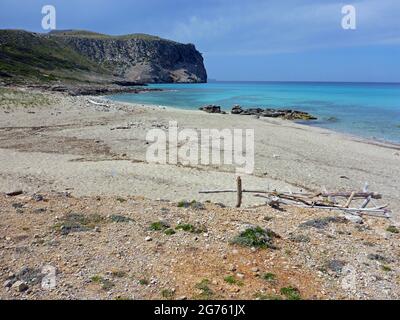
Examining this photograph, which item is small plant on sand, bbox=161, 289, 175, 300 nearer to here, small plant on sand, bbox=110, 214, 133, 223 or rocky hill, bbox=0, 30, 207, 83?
small plant on sand, bbox=110, 214, 133, 223

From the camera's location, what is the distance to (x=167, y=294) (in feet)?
23.7

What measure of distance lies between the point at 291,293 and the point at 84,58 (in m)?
154

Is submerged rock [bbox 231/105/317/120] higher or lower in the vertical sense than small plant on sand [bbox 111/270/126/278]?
higher

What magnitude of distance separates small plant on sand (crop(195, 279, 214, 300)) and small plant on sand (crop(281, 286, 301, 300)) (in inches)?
55.6

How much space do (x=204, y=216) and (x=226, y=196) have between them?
3796 millimetres

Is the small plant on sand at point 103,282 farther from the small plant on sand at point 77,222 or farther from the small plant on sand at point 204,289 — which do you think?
the small plant on sand at point 77,222

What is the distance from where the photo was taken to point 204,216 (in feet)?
36.6

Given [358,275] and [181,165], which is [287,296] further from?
[181,165]

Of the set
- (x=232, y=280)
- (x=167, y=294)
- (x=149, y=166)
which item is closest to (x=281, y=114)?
(x=149, y=166)

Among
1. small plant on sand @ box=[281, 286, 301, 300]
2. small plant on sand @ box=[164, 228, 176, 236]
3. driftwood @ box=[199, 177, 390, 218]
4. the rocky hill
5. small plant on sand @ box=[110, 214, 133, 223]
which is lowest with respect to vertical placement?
small plant on sand @ box=[281, 286, 301, 300]

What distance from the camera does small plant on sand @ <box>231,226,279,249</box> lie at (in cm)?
924

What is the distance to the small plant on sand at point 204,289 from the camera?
7.13m

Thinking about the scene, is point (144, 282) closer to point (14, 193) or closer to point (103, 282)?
point (103, 282)

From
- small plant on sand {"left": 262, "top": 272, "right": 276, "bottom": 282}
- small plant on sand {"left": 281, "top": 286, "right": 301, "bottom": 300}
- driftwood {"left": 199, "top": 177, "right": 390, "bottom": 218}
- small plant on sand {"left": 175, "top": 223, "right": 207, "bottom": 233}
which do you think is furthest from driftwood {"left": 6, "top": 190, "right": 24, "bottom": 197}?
small plant on sand {"left": 281, "top": 286, "right": 301, "bottom": 300}
